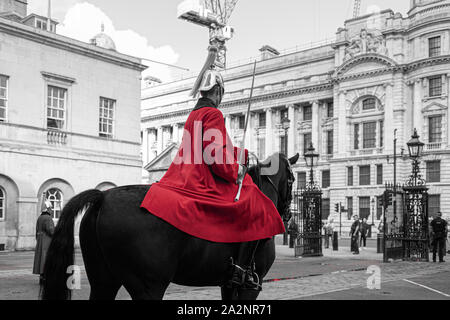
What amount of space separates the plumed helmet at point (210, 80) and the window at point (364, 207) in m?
55.1

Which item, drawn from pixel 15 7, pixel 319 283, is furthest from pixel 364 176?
pixel 319 283

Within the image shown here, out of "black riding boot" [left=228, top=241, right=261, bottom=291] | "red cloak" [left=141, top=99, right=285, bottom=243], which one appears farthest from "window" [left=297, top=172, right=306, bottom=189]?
"red cloak" [left=141, top=99, right=285, bottom=243]

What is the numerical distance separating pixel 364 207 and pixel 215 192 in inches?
2208

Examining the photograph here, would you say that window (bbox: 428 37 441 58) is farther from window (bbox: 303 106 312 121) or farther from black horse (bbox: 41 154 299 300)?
black horse (bbox: 41 154 299 300)

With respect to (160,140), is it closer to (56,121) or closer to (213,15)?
(213,15)

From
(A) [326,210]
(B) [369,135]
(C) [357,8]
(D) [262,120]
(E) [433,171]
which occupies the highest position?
(C) [357,8]

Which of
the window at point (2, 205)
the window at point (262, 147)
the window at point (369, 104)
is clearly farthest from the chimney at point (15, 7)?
the window at point (262, 147)

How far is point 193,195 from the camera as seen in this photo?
198 inches

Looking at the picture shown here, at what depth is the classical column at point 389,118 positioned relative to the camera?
57.7 meters

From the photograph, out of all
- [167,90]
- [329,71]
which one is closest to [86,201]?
[329,71]

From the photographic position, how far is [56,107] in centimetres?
2433

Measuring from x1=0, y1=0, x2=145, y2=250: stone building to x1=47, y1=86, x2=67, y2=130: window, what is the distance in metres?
0.05

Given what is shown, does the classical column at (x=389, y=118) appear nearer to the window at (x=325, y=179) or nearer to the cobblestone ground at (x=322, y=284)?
the window at (x=325, y=179)
